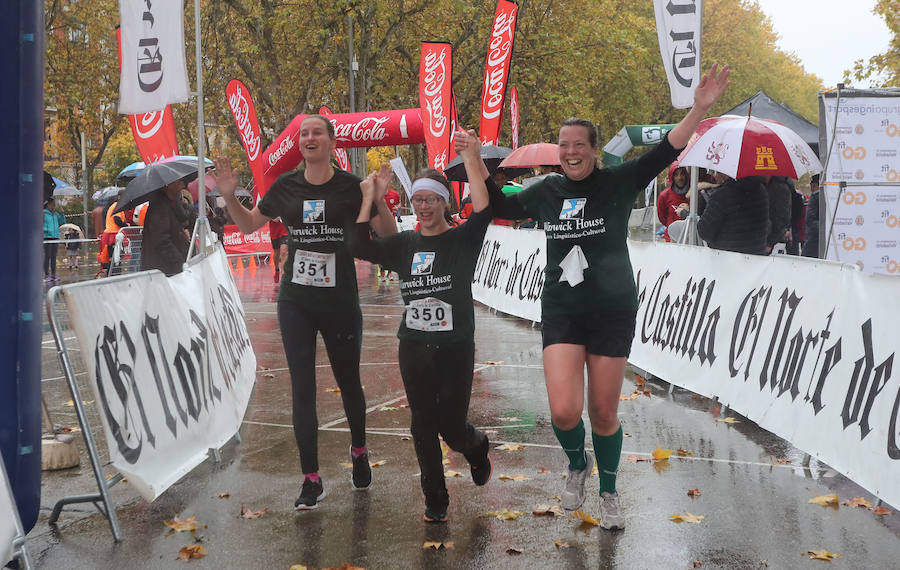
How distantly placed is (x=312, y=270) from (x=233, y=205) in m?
0.63

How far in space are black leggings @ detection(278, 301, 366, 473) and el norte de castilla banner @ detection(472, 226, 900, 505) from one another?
149 cm

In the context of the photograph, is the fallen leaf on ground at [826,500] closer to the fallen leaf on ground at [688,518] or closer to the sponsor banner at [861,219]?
the fallen leaf on ground at [688,518]

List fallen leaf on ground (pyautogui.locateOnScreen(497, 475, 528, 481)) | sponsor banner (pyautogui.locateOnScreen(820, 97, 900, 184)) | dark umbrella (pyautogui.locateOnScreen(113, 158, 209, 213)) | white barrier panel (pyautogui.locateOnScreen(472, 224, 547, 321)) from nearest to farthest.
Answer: fallen leaf on ground (pyautogui.locateOnScreen(497, 475, 528, 481)) < dark umbrella (pyautogui.locateOnScreen(113, 158, 209, 213)) < sponsor banner (pyautogui.locateOnScreen(820, 97, 900, 184)) < white barrier panel (pyautogui.locateOnScreen(472, 224, 547, 321))

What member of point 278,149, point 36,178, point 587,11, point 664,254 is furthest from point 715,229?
point 587,11

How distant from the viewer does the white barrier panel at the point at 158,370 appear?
4.98 meters

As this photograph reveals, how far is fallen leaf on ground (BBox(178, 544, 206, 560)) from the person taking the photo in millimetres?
4781

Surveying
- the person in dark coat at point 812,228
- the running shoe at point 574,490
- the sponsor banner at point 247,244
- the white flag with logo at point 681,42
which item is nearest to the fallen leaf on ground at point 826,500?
the running shoe at point 574,490

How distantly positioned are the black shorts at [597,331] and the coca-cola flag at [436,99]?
12128 millimetres

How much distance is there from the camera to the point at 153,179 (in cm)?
997

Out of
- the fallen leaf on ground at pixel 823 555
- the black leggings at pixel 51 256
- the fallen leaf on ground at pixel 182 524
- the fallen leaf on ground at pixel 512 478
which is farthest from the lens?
the black leggings at pixel 51 256

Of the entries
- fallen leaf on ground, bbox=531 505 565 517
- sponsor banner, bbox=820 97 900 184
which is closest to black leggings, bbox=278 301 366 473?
fallen leaf on ground, bbox=531 505 565 517

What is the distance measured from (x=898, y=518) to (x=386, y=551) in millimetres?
2699

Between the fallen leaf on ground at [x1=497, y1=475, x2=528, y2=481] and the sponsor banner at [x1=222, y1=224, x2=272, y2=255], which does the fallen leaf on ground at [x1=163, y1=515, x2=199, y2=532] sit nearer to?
the fallen leaf on ground at [x1=497, y1=475, x2=528, y2=481]

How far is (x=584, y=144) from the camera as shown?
514 centimetres
